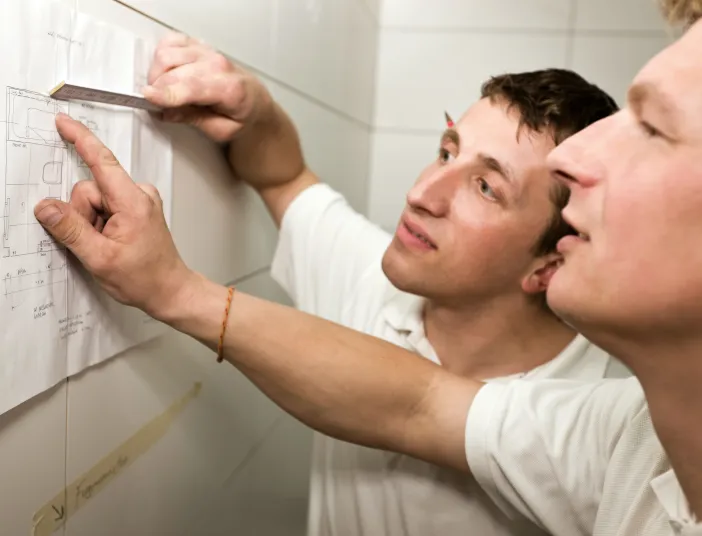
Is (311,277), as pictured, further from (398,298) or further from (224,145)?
(224,145)

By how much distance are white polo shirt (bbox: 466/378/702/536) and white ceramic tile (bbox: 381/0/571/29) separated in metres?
1.29

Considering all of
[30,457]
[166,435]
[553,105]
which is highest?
[553,105]

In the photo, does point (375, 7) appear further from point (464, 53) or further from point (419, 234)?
point (419, 234)

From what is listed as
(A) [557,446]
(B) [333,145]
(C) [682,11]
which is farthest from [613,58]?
(A) [557,446]

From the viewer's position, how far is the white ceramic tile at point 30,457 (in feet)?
1.72

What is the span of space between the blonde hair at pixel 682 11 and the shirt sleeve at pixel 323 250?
569 mm

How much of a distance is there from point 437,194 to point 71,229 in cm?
50

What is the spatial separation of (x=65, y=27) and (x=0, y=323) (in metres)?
0.26

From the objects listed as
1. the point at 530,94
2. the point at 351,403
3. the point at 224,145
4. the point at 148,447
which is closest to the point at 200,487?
the point at 148,447

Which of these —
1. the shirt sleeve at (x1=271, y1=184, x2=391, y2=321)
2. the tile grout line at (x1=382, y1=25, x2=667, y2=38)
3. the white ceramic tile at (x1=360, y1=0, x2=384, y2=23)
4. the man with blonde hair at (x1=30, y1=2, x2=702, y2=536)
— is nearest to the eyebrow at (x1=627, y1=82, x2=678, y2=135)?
the man with blonde hair at (x1=30, y1=2, x2=702, y2=536)

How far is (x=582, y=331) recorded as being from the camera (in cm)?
57

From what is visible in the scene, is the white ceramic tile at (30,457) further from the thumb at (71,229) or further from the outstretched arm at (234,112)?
the outstretched arm at (234,112)

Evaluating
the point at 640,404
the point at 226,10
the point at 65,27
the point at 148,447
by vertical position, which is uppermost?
the point at 226,10

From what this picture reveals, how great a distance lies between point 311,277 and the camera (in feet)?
3.44
